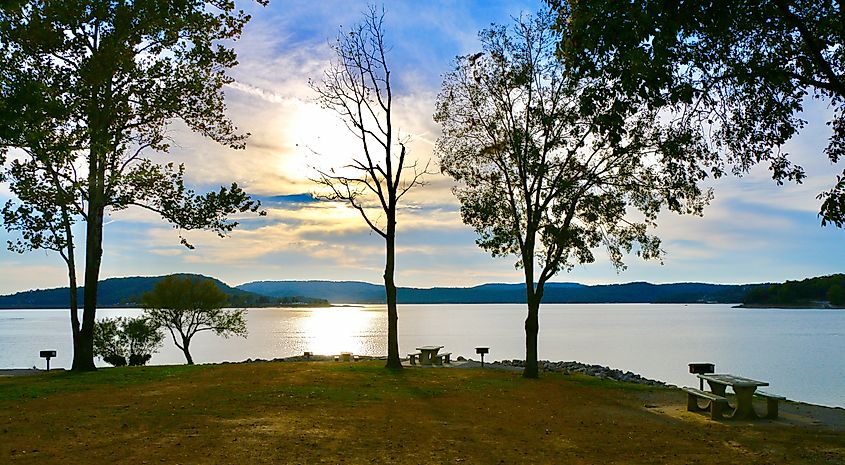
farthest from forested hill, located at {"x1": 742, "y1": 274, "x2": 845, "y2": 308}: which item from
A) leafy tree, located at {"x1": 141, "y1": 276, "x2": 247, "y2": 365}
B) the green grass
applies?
the green grass

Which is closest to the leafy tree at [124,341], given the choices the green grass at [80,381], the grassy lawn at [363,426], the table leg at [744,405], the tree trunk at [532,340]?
the green grass at [80,381]

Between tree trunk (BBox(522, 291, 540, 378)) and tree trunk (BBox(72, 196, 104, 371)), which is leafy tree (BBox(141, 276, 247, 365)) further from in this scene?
tree trunk (BBox(522, 291, 540, 378))

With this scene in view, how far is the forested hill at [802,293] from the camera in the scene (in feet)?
550

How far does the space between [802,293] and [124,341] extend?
18350 centimetres

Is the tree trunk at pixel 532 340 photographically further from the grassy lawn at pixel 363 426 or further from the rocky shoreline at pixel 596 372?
the rocky shoreline at pixel 596 372

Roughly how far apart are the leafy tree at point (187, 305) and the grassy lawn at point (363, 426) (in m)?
23.3

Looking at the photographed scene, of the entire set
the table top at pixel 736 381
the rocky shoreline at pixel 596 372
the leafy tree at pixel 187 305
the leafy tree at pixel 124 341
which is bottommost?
the rocky shoreline at pixel 596 372

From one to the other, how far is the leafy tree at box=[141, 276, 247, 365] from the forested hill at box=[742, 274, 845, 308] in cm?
16453

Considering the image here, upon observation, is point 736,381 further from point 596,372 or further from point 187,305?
point 187,305

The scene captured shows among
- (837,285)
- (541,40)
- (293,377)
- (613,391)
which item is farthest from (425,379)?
(837,285)

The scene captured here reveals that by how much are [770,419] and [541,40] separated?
49.0 ft

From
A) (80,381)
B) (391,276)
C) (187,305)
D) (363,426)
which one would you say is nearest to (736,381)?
(363,426)

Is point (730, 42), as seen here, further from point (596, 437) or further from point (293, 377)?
point (293, 377)

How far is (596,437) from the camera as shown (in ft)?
38.0
